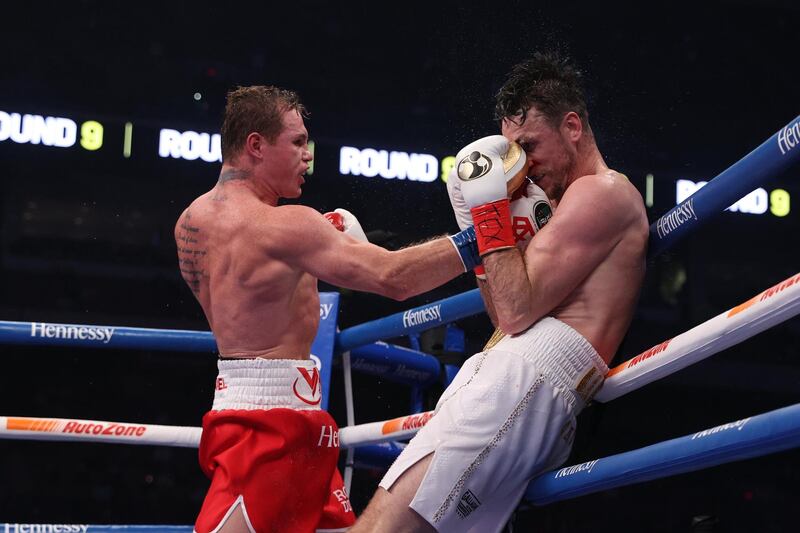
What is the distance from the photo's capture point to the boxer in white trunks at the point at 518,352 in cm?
179

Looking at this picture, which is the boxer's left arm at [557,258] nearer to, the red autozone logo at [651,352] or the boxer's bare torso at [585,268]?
the boxer's bare torso at [585,268]

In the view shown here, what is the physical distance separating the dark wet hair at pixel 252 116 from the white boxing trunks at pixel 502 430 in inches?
39.2

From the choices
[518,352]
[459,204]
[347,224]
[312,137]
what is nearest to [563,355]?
[518,352]

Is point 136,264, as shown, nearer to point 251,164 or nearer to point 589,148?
point 251,164

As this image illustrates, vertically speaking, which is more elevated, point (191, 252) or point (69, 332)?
point (191, 252)

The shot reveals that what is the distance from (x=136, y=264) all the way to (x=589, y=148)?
20.3 ft

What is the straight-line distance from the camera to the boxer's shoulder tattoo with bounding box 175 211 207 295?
2.48 m

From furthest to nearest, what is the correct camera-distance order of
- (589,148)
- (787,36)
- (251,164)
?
(787,36) → (251,164) → (589,148)

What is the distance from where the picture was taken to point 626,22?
27.2ft

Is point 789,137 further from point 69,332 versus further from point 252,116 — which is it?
point 69,332

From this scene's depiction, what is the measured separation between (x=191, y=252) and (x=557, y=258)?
102 centimetres

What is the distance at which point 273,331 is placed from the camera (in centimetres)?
237

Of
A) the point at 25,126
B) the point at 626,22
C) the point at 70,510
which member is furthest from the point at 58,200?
the point at 626,22

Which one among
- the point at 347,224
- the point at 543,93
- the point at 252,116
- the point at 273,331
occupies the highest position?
the point at 252,116
